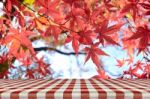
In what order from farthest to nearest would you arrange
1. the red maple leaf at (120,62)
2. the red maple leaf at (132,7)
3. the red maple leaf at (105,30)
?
the red maple leaf at (120,62) → the red maple leaf at (132,7) → the red maple leaf at (105,30)

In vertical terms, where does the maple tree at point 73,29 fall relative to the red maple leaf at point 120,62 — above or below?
above

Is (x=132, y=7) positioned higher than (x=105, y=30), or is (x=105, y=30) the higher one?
(x=132, y=7)

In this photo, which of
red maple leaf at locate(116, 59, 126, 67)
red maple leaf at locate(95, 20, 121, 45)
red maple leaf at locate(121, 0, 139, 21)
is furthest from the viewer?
red maple leaf at locate(116, 59, 126, 67)

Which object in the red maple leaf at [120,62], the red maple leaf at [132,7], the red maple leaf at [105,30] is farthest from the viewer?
the red maple leaf at [120,62]

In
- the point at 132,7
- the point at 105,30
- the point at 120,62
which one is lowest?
the point at 120,62

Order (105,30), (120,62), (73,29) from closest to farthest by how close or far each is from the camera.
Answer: (105,30)
(73,29)
(120,62)

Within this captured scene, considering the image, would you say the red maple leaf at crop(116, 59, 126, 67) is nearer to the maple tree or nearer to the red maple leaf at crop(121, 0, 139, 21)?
the maple tree

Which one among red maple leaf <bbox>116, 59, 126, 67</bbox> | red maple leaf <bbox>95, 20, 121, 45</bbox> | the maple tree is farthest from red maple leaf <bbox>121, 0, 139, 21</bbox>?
red maple leaf <bbox>116, 59, 126, 67</bbox>

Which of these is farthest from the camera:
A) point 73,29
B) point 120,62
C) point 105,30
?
point 120,62

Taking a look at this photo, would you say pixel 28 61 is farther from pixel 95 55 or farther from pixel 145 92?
pixel 145 92

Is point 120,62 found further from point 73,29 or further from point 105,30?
point 105,30

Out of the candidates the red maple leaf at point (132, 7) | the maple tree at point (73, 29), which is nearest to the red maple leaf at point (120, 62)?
the maple tree at point (73, 29)

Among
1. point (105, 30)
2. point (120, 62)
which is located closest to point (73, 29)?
point (105, 30)

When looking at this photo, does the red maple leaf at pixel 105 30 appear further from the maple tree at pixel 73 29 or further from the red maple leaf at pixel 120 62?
the red maple leaf at pixel 120 62
